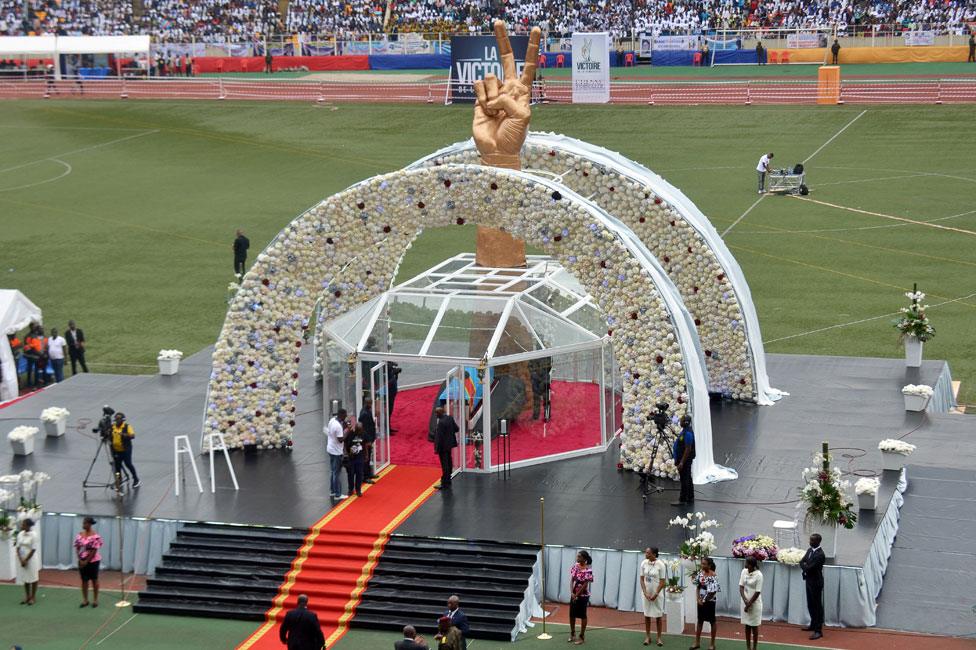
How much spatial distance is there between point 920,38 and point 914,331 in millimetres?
39835

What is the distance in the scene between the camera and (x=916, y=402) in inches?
1101

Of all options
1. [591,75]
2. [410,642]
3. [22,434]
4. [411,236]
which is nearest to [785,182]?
[591,75]

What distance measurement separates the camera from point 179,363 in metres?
32.8

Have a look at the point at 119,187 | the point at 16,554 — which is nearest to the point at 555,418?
the point at 16,554

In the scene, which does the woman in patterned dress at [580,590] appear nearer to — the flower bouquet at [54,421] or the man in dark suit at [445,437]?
the man in dark suit at [445,437]

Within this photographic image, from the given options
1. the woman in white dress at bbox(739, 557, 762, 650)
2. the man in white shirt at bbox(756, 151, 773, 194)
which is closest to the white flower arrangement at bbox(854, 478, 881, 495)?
the woman in white dress at bbox(739, 557, 762, 650)

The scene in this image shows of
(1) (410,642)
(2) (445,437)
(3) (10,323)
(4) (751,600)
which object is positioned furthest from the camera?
(3) (10,323)

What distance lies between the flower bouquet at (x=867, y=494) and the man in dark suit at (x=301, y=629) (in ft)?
29.9

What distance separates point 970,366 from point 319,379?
14.4 meters

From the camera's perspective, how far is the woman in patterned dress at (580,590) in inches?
784

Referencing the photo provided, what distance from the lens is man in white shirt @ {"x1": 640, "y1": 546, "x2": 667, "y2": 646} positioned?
19984 millimetres

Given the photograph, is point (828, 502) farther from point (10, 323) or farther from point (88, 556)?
point (10, 323)

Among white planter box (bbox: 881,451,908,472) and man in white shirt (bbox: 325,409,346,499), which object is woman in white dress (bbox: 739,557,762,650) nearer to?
white planter box (bbox: 881,451,908,472)

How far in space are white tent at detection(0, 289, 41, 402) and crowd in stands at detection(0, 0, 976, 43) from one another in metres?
43.4
